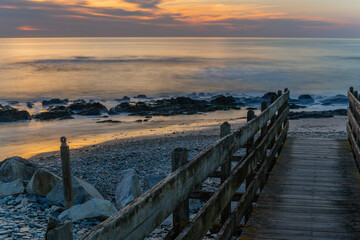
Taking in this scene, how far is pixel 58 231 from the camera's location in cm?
156

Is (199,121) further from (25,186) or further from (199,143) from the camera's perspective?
(25,186)

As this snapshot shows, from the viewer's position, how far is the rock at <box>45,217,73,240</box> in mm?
1547

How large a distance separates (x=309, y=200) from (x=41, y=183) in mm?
6629

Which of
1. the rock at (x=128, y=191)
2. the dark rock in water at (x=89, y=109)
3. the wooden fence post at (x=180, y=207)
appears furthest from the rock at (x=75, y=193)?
the dark rock in water at (x=89, y=109)

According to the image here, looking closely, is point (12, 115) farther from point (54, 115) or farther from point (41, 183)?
point (41, 183)

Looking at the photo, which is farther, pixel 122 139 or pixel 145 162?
pixel 122 139

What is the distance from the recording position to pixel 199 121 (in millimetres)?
28625

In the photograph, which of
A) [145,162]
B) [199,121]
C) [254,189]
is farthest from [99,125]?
[254,189]

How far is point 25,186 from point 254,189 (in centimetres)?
707

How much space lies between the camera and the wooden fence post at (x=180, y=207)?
3109 millimetres

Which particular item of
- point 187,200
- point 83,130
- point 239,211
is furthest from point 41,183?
point 83,130

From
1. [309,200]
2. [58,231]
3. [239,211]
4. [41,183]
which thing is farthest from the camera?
[41,183]

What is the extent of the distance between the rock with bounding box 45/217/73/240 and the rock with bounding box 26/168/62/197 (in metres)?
8.55

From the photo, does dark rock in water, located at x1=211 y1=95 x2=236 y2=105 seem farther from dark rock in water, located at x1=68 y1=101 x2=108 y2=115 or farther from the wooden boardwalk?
the wooden boardwalk
